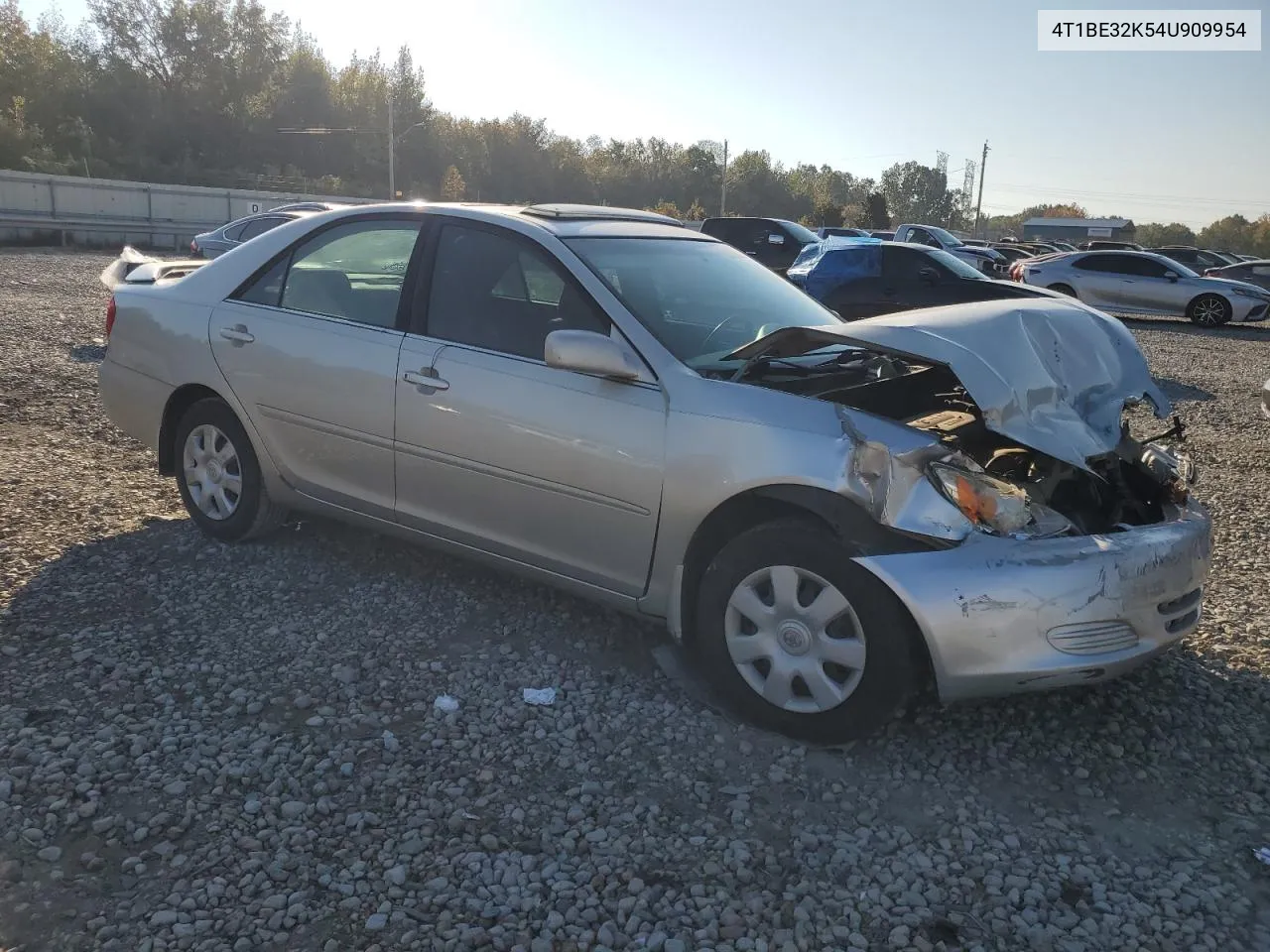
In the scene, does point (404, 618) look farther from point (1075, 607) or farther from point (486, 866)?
point (1075, 607)

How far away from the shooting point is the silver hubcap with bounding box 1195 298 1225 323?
773 inches

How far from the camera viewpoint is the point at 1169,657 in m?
4.04

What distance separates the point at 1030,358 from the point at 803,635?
126cm

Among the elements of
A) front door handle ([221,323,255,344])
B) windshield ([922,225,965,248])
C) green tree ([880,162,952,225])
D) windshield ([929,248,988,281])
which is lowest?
front door handle ([221,323,255,344])

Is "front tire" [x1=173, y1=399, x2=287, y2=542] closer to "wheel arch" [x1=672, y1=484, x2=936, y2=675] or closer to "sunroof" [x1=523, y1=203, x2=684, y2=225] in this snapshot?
"sunroof" [x1=523, y1=203, x2=684, y2=225]

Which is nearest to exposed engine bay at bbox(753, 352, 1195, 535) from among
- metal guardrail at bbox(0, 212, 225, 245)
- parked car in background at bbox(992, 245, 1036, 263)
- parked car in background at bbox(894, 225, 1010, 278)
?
parked car in background at bbox(894, 225, 1010, 278)

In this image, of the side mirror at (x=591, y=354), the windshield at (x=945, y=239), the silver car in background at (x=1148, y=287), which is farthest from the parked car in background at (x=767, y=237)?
the side mirror at (x=591, y=354)

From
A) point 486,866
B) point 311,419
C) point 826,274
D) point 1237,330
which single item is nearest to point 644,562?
point 486,866

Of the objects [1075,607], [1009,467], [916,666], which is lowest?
[916,666]

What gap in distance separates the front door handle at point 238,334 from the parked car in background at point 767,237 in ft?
51.6

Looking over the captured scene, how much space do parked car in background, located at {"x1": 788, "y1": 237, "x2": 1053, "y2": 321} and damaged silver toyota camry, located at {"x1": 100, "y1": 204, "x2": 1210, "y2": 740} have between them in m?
7.98

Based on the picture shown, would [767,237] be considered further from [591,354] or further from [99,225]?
[99,225]

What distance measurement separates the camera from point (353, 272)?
4473mm

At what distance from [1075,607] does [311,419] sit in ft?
10.3
